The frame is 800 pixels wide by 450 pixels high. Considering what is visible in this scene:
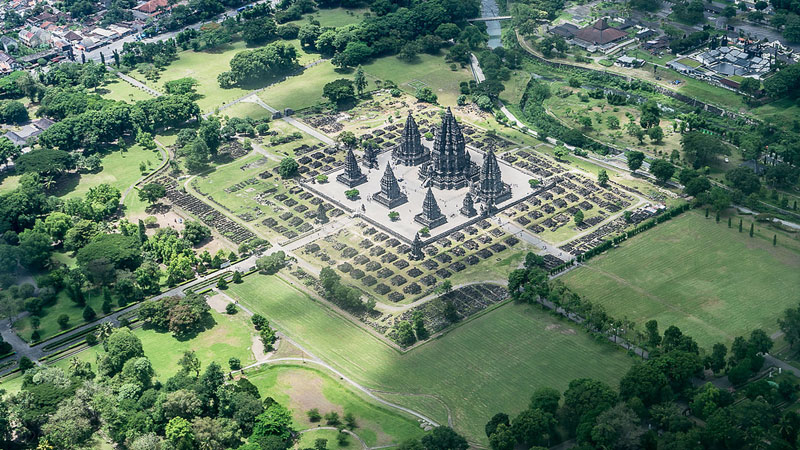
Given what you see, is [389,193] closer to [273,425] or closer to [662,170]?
[662,170]

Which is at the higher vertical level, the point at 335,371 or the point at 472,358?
the point at 472,358

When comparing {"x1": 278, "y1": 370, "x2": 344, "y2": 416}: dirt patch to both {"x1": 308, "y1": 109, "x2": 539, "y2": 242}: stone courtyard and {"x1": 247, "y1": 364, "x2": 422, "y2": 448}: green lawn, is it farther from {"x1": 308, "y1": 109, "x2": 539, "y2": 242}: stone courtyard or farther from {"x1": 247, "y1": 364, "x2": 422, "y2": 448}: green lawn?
{"x1": 308, "y1": 109, "x2": 539, "y2": 242}: stone courtyard

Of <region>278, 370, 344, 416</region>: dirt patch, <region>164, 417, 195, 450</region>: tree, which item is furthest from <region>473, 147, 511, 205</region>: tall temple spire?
<region>164, 417, 195, 450</region>: tree

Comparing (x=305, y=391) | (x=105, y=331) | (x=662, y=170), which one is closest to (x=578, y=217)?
(x=662, y=170)

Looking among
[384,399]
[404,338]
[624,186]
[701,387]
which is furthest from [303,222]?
[701,387]

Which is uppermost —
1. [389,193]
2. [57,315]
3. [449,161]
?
[449,161]

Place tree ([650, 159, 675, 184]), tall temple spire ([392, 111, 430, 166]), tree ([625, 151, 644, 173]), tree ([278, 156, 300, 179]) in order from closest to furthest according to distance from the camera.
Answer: tree ([650, 159, 675, 184]) < tree ([625, 151, 644, 173]) < tree ([278, 156, 300, 179]) < tall temple spire ([392, 111, 430, 166])

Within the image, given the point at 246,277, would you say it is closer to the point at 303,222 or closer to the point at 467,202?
the point at 303,222
